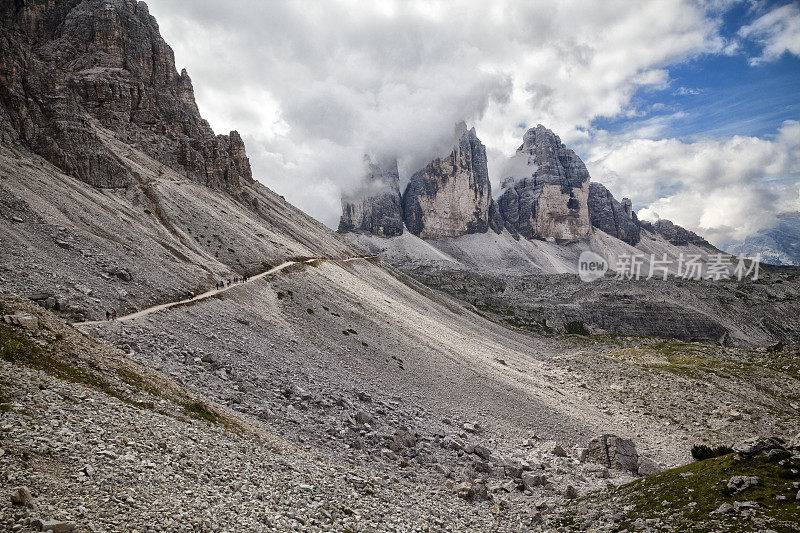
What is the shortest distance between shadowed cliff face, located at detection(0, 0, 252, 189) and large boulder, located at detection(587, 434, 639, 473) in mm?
82413

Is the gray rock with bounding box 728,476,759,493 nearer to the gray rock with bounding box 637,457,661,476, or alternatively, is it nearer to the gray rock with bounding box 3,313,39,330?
the gray rock with bounding box 637,457,661,476

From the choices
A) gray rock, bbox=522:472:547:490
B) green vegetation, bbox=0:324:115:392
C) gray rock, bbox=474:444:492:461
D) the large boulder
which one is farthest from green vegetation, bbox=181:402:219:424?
the large boulder

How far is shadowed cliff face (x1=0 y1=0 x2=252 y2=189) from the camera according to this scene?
217 ft

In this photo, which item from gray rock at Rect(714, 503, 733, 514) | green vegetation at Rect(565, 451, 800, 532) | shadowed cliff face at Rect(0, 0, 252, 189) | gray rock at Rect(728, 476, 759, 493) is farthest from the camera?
shadowed cliff face at Rect(0, 0, 252, 189)

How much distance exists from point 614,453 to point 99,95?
124153 millimetres

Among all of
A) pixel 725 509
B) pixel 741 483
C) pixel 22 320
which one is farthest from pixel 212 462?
pixel 741 483

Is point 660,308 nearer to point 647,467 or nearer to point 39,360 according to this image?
point 647,467

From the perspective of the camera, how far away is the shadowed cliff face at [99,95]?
66.1 m

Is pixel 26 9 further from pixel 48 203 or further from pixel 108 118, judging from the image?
pixel 48 203

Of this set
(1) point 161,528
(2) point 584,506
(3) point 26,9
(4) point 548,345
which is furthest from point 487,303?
(3) point 26,9

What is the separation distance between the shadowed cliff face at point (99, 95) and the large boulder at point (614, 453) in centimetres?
8241

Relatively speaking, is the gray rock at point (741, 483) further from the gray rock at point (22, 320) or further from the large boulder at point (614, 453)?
the gray rock at point (22, 320)

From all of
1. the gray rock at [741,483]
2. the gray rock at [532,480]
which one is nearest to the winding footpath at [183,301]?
the gray rock at [532,480]

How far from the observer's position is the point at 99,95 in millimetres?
95562
